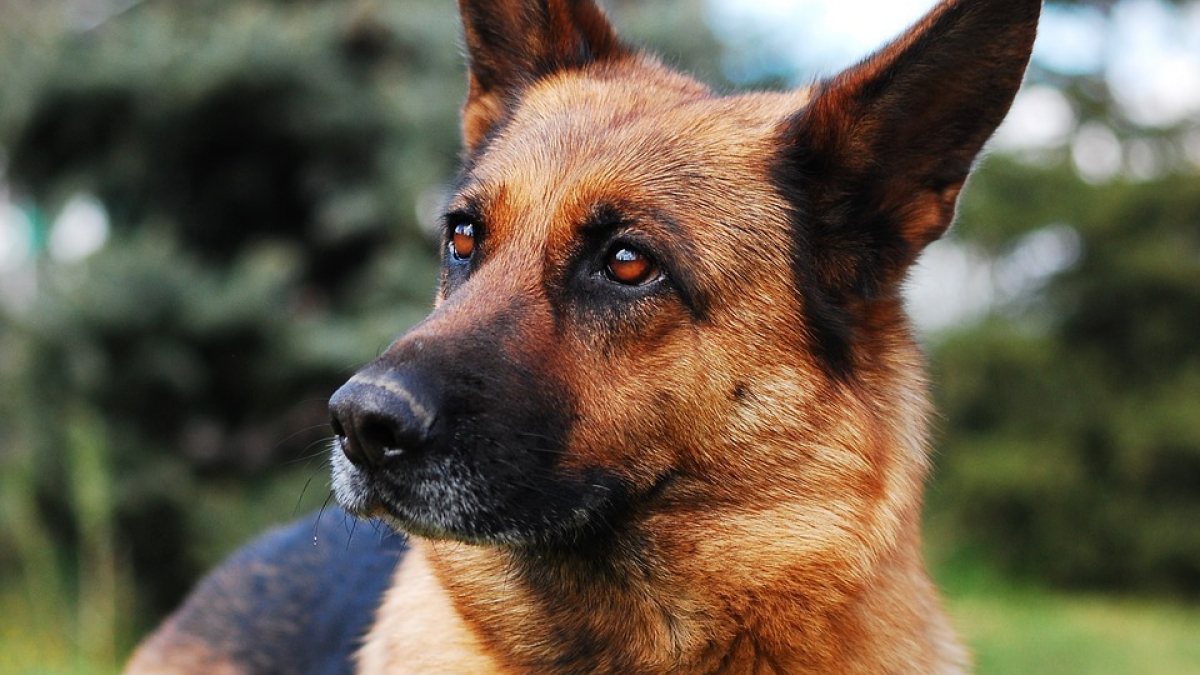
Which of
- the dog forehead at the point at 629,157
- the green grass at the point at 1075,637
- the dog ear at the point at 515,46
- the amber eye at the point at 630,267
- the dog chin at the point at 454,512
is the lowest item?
the green grass at the point at 1075,637

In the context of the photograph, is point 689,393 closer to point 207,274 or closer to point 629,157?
point 629,157

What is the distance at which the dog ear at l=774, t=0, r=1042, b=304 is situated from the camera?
8.93 ft

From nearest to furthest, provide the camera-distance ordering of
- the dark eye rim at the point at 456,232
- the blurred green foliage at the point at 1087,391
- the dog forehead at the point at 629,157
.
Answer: the dog forehead at the point at 629,157
the dark eye rim at the point at 456,232
the blurred green foliage at the point at 1087,391

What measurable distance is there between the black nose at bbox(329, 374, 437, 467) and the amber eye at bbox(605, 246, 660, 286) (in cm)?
62

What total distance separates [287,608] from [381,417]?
4.77 ft

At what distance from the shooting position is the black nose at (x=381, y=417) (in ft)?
7.66

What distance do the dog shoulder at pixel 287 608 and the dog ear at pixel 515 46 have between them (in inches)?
52.7

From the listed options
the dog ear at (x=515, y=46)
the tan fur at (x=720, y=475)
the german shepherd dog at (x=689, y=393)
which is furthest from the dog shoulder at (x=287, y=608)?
the dog ear at (x=515, y=46)

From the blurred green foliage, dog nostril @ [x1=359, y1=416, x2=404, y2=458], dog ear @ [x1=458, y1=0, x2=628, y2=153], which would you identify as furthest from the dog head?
the blurred green foliage

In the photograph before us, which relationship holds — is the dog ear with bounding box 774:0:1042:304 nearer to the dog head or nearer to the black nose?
the dog head

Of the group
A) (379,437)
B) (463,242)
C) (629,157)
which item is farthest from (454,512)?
(629,157)

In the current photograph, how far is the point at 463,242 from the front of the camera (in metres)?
3.06

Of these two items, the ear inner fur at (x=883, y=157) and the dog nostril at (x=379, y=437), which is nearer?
the dog nostril at (x=379, y=437)

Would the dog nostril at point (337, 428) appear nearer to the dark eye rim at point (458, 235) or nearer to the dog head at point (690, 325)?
the dog head at point (690, 325)
